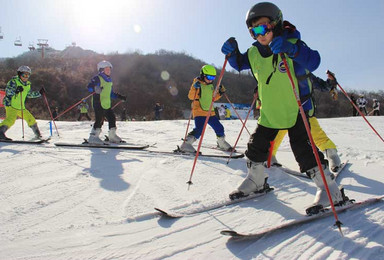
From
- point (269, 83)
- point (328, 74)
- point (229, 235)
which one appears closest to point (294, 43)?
point (269, 83)

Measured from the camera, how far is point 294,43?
2.29 meters

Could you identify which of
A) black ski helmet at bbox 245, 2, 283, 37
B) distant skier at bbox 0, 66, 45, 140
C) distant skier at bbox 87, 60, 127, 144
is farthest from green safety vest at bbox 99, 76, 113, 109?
black ski helmet at bbox 245, 2, 283, 37

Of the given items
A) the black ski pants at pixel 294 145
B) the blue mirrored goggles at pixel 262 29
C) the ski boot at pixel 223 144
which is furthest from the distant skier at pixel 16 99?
the blue mirrored goggles at pixel 262 29

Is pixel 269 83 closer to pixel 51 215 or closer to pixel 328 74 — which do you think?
pixel 328 74

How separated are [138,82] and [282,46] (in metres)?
40.2

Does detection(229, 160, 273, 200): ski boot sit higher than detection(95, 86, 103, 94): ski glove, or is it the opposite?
detection(95, 86, 103, 94): ski glove

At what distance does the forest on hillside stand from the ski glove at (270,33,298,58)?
26.7 m

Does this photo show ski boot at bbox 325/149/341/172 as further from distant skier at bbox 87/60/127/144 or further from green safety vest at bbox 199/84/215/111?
distant skier at bbox 87/60/127/144

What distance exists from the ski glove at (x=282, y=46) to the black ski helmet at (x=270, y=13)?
0.26 metres

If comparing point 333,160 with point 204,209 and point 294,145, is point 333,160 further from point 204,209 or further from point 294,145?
point 204,209

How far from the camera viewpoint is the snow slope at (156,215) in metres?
1.78

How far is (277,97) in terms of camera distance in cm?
258

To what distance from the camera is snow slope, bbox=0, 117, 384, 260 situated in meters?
1.78

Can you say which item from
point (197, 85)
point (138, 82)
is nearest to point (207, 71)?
point (197, 85)
